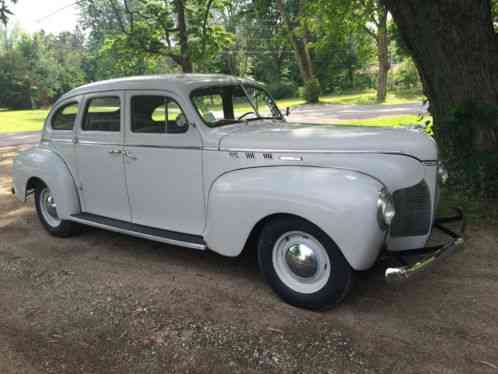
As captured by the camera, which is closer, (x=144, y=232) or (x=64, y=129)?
(x=144, y=232)

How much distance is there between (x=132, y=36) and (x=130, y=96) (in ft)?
29.5

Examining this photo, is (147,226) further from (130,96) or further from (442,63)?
(442,63)

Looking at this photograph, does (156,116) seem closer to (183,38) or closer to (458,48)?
(458,48)

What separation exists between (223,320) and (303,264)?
2.51 feet

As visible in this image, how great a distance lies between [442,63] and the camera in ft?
19.1

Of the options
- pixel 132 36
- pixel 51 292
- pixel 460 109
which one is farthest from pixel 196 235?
pixel 132 36

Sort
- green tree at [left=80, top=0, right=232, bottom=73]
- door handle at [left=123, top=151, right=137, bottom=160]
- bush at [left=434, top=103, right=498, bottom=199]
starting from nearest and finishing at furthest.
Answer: door handle at [left=123, top=151, right=137, bottom=160] → bush at [left=434, top=103, right=498, bottom=199] → green tree at [left=80, top=0, right=232, bottom=73]

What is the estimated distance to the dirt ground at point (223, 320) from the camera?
289 centimetres

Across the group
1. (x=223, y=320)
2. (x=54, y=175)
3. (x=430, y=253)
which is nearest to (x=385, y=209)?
(x=430, y=253)

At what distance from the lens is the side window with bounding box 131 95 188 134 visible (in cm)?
419

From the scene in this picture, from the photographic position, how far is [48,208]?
5.61m

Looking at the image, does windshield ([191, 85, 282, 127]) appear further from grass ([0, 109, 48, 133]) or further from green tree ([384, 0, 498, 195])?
grass ([0, 109, 48, 133])

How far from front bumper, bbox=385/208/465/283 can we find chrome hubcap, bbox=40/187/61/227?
4.22m

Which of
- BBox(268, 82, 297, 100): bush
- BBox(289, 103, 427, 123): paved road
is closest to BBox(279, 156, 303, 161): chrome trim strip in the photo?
BBox(289, 103, 427, 123): paved road
